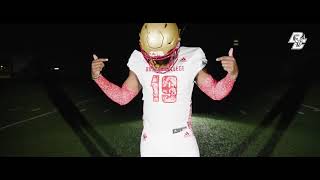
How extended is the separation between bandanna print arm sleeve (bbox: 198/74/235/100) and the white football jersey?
0.51 ft

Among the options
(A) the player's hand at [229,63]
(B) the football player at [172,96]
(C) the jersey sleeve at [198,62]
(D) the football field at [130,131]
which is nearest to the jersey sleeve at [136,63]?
(B) the football player at [172,96]

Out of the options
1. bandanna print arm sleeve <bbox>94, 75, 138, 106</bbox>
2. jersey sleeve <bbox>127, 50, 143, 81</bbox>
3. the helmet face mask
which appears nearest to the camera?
the helmet face mask

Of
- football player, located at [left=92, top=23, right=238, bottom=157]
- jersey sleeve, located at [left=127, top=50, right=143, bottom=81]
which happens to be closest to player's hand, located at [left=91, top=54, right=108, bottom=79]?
jersey sleeve, located at [left=127, top=50, right=143, bottom=81]

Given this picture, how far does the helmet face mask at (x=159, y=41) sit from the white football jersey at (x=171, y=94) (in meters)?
0.22

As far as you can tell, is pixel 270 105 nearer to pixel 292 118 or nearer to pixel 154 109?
pixel 292 118

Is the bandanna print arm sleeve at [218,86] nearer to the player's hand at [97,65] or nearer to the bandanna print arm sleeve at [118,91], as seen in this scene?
the bandanna print arm sleeve at [118,91]

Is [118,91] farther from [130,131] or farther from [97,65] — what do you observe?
[130,131]

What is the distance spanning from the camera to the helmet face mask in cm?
495

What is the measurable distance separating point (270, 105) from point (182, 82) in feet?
49.5

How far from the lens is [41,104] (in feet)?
67.6

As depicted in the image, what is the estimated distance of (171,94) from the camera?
522 cm

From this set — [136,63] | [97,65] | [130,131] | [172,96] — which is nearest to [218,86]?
[172,96]

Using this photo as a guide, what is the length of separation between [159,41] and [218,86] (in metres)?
0.86

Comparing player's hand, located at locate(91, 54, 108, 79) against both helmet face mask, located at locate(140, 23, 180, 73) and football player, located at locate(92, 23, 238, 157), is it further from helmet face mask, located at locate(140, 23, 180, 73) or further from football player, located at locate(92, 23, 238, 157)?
helmet face mask, located at locate(140, 23, 180, 73)
